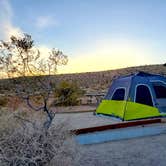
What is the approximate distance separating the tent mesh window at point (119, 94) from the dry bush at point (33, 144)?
6.60 meters

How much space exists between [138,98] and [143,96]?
222 mm

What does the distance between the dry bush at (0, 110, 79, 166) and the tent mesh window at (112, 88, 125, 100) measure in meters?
6.60

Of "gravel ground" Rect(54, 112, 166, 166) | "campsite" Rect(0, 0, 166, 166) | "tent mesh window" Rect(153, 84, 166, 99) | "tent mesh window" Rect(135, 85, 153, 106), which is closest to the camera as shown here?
"campsite" Rect(0, 0, 166, 166)

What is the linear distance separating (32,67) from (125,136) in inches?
140

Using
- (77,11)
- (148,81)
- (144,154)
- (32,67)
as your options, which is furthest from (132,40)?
(32,67)

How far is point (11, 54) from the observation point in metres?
5.48

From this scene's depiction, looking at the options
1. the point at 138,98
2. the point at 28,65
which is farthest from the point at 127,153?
the point at 138,98

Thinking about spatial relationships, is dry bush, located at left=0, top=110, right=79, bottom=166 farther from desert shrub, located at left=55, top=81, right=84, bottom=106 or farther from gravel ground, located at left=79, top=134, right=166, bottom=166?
desert shrub, located at left=55, top=81, right=84, bottom=106

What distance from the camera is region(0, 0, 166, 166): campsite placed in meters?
4.51

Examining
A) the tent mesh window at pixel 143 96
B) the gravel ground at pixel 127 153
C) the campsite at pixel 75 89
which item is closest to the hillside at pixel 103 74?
the campsite at pixel 75 89

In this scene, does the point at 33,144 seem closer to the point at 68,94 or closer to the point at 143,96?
the point at 143,96

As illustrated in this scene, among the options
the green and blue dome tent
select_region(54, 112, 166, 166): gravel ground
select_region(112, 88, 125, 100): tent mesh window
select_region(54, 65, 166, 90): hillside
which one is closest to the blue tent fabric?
the green and blue dome tent

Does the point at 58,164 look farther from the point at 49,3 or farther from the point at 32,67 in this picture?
the point at 49,3

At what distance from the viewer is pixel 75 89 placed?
20.0 meters
